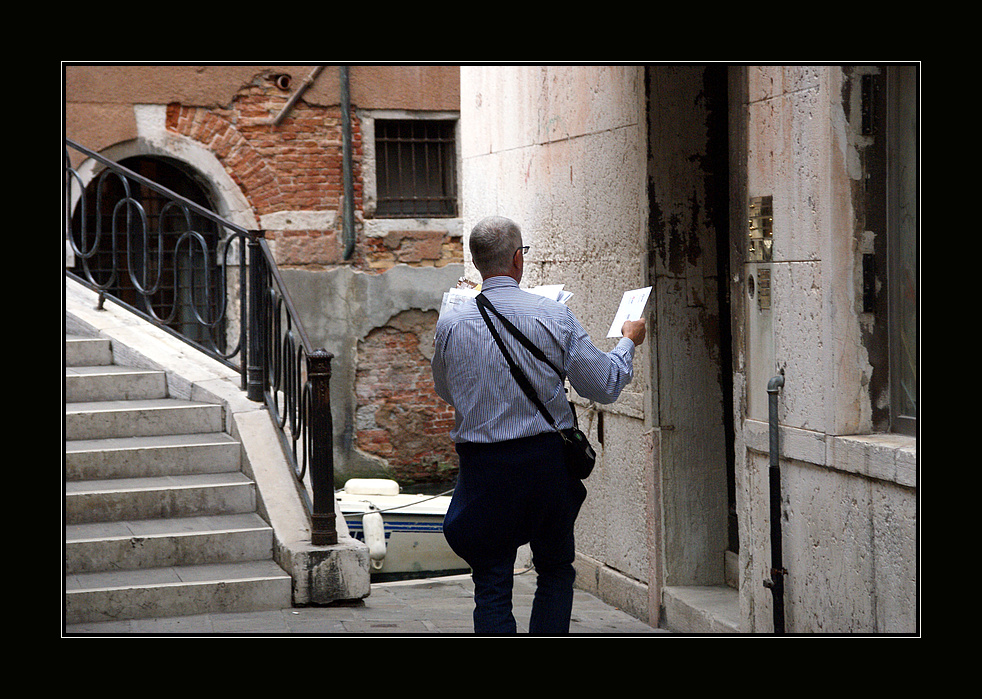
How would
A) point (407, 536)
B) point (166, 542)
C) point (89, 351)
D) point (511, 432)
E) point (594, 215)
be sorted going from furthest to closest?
1. point (407, 536)
2. point (89, 351)
3. point (594, 215)
4. point (166, 542)
5. point (511, 432)

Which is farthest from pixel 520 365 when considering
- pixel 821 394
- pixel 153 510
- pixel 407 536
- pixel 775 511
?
pixel 407 536

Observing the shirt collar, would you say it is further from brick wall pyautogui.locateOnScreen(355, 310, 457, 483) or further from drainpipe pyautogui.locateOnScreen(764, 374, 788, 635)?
brick wall pyautogui.locateOnScreen(355, 310, 457, 483)

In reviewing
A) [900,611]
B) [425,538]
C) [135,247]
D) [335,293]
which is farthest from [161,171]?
[900,611]

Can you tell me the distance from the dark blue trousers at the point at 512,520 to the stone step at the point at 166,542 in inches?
93.9

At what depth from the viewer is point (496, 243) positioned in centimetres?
370

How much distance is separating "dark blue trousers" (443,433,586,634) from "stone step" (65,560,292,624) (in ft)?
6.74

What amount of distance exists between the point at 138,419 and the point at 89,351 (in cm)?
90

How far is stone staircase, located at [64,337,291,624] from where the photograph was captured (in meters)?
5.29

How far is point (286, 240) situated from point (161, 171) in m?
1.56

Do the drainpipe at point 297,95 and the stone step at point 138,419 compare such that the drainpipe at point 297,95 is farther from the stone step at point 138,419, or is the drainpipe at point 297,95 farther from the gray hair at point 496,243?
the gray hair at point 496,243

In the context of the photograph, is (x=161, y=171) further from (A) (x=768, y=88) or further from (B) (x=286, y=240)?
(A) (x=768, y=88)

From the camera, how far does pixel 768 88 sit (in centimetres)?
448

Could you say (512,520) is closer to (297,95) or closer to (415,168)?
(297,95)

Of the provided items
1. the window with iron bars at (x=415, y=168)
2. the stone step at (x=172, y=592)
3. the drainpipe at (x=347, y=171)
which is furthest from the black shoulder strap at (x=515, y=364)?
the window with iron bars at (x=415, y=168)
